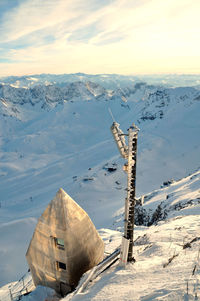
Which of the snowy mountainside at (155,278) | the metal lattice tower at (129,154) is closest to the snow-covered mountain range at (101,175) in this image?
the metal lattice tower at (129,154)

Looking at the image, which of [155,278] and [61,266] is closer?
[155,278]

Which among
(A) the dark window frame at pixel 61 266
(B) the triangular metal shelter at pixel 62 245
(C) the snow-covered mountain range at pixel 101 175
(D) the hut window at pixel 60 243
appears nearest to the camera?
(B) the triangular metal shelter at pixel 62 245

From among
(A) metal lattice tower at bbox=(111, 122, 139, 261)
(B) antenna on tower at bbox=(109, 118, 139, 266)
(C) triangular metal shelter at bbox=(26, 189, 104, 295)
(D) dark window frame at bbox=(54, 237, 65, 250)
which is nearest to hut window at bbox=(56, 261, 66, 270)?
(C) triangular metal shelter at bbox=(26, 189, 104, 295)

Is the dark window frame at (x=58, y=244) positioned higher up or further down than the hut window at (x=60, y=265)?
higher up

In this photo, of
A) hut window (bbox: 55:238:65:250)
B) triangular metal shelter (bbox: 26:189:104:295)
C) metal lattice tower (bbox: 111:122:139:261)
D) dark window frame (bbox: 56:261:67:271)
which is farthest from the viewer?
dark window frame (bbox: 56:261:67:271)

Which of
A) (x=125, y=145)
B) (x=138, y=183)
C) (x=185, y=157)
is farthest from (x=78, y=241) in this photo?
(x=185, y=157)

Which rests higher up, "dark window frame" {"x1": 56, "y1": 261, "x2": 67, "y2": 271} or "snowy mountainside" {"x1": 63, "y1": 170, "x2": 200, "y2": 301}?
"snowy mountainside" {"x1": 63, "y1": 170, "x2": 200, "y2": 301}

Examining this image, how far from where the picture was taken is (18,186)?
9206 centimetres

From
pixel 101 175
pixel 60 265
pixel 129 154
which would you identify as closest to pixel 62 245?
pixel 60 265

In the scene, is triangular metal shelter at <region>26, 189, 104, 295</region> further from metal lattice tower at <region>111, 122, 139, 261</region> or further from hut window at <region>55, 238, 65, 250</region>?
metal lattice tower at <region>111, 122, 139, 261</region>

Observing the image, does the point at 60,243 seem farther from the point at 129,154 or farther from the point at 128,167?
the point at 129,154

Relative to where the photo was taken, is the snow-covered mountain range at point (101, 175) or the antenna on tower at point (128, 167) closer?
the antenna on tower at point (128, 167)

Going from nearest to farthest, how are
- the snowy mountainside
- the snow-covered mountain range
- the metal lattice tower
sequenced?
the snowy mountainside
the metal lattice tower
the snow-covered mountain range

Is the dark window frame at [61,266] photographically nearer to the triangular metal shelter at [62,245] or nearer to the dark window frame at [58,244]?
the triangular metal shelter at [62,245]
